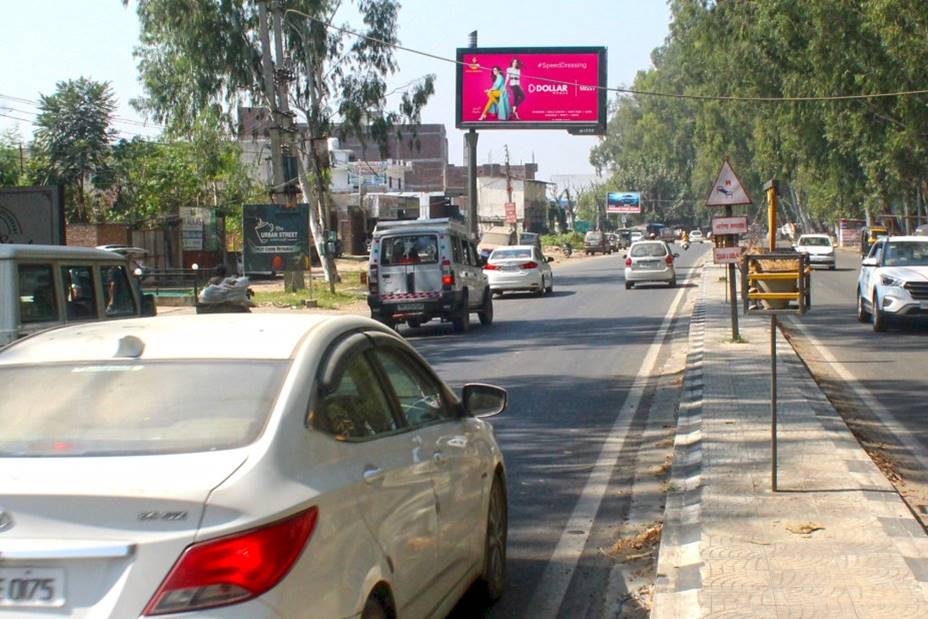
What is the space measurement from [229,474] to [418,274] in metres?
19.4

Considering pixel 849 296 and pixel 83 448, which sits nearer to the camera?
pixel 83 448

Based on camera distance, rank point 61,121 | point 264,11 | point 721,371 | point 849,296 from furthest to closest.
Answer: point 61,121
point 264,11
point 849,296
point 721,371

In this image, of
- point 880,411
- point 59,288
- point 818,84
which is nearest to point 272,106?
point 818,84

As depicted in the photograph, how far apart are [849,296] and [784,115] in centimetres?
1755

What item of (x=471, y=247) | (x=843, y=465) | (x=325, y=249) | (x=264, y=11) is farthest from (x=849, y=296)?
(x=843, y=465)

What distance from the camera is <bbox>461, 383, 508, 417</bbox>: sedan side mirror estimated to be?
579 centimetres

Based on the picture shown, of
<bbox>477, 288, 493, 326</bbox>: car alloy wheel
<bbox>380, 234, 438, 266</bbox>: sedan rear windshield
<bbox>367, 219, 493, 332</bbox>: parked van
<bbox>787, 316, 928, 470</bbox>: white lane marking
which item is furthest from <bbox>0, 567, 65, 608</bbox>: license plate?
<bbox>477, 288, 493, 326</bbox>: car alloy wheel

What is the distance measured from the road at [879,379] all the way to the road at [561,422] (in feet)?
6.77

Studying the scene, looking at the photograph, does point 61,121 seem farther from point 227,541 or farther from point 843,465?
point 227,541

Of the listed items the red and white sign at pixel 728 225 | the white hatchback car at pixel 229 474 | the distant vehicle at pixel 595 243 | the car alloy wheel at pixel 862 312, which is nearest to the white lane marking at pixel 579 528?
the white hatchback car at pixel 229 474

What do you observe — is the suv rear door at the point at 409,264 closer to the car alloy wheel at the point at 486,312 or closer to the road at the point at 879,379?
the car alloy wheel at the point at 486,312

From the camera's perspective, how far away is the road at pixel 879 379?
998 cm

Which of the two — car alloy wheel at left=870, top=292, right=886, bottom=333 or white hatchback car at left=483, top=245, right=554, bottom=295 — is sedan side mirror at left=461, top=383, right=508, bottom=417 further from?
white hatchback car at left=483, top=245, right=554, bottom=295

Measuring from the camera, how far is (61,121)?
45.6 meters
